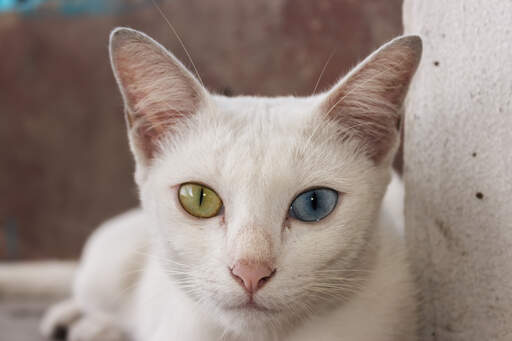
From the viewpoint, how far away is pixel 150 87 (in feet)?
5.15

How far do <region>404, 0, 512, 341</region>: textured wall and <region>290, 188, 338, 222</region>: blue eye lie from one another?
35 centimetres

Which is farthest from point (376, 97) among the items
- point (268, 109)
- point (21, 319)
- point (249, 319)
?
point (21, 319)

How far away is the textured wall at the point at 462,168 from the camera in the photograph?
1.43 meters

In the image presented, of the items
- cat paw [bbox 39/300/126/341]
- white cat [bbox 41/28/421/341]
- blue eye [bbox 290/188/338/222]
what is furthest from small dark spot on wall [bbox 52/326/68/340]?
blue eye [bbox 290/188/338/222]

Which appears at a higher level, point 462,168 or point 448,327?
point 462,168

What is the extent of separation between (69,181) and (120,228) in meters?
1.04

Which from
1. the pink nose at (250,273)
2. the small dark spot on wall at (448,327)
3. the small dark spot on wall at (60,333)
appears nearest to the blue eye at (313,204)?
the pink nose at (250,273)

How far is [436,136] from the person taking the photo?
1.63m

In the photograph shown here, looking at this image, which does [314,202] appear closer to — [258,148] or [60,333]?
[258,148]

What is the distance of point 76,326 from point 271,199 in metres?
1.39

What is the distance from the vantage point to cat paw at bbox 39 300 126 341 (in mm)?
2354

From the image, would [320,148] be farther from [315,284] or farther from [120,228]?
[120,228]

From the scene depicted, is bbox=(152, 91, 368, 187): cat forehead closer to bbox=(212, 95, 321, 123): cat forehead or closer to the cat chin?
bbox=(212, 95, 321, 123): cat forehead

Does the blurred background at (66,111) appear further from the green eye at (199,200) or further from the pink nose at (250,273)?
the pink nose at (250,273)
